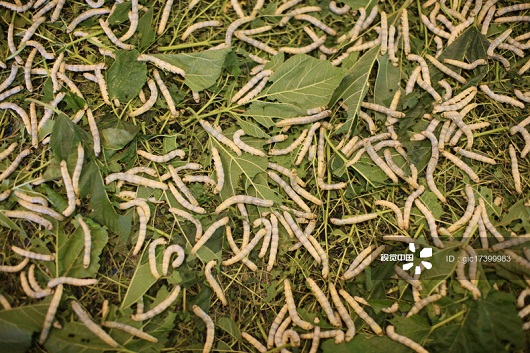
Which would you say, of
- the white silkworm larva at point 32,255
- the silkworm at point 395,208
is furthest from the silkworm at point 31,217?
the silkworm at point 395,208

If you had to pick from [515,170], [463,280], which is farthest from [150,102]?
[515,170]

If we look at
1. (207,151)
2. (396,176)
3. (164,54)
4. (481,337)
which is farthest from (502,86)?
(164,54)

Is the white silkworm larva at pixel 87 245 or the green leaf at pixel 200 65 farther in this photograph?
the green leaf at pixel 200 65

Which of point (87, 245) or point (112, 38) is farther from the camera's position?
point (112, 38)

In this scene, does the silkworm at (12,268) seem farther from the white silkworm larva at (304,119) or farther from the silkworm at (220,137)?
the white silkworm larva at (304,119)

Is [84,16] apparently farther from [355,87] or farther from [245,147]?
[355,87]

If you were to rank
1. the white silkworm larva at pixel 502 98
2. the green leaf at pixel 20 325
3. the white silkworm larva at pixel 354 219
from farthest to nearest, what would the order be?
the white silkworm larva at pixel 502 98 → the white silkworm larva at pixel 354 219 → the green leaf at pixel 20 325

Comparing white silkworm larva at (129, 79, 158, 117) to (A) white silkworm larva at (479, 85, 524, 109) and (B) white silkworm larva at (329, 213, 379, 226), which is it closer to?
(B) white silkworm larva at (329, 213, 379, 226)

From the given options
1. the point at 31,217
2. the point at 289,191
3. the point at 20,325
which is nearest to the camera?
the point at 20,325
